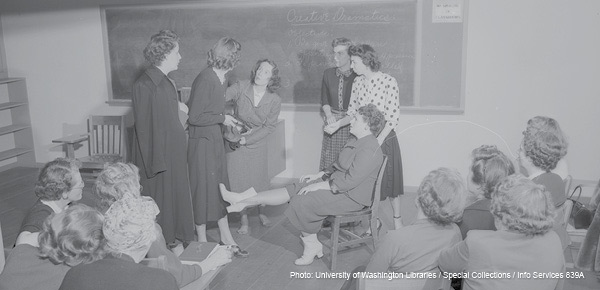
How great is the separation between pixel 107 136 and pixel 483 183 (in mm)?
4667

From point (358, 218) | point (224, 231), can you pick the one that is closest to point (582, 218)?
point (358, 218)

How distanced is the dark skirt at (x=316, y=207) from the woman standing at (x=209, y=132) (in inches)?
25.2

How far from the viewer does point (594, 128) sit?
18.6ft

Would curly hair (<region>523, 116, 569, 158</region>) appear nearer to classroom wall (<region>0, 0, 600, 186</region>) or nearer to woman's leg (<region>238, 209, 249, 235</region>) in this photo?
classroom wall (<region>0, 0, 600, 186</region>)

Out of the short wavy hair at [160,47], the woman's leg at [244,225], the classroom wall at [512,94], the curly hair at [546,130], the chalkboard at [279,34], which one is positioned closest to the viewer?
the curly hair at [546,130]

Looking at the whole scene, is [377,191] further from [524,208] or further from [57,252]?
[57,252]

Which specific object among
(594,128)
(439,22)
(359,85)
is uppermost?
(439,22)

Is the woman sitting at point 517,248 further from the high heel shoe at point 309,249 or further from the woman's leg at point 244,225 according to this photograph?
the woman's leg at point 244,225

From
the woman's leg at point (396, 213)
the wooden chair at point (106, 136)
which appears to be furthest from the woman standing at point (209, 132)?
the wooden chair at point (106, 136)

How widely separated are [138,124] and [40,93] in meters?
3.86

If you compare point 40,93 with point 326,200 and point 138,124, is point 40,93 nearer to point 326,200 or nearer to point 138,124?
point 138,124

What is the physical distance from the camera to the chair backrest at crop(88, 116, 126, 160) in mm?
6625

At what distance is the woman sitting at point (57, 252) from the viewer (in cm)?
240

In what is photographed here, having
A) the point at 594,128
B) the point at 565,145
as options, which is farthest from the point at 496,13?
the point at 565,145
